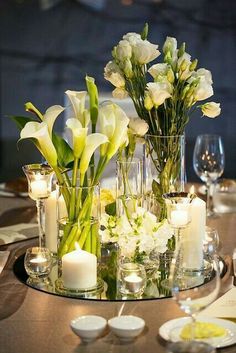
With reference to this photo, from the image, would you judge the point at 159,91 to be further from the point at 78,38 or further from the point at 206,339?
the point at 78,38

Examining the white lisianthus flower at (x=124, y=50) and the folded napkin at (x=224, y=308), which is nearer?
the folded napkin at (x=224, y=308)

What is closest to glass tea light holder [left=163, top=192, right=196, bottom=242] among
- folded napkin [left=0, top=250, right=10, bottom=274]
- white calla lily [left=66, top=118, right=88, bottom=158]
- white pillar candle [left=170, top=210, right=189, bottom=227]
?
white pillar candle [left=170, top=210, right=189, bottom=227]

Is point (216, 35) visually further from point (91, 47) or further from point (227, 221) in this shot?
point (227, 221)

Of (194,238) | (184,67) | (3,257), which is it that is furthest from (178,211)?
(3,257)

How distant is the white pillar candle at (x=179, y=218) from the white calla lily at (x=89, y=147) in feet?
0.76

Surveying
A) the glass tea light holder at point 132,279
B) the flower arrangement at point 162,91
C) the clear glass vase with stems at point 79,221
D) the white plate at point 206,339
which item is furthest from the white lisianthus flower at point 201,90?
the white plate at point 206,339

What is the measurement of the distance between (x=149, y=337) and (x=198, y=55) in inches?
153

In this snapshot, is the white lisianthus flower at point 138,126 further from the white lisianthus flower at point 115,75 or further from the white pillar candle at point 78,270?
the white pillar candle at point 78,270

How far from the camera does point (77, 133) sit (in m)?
1.65

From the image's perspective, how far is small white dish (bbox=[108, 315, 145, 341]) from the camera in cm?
141

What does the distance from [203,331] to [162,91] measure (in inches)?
24.3

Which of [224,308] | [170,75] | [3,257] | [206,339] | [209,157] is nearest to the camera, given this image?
[206,339]

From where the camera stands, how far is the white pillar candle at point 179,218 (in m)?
1.69

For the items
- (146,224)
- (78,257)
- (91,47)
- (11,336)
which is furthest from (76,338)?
(91,47)
